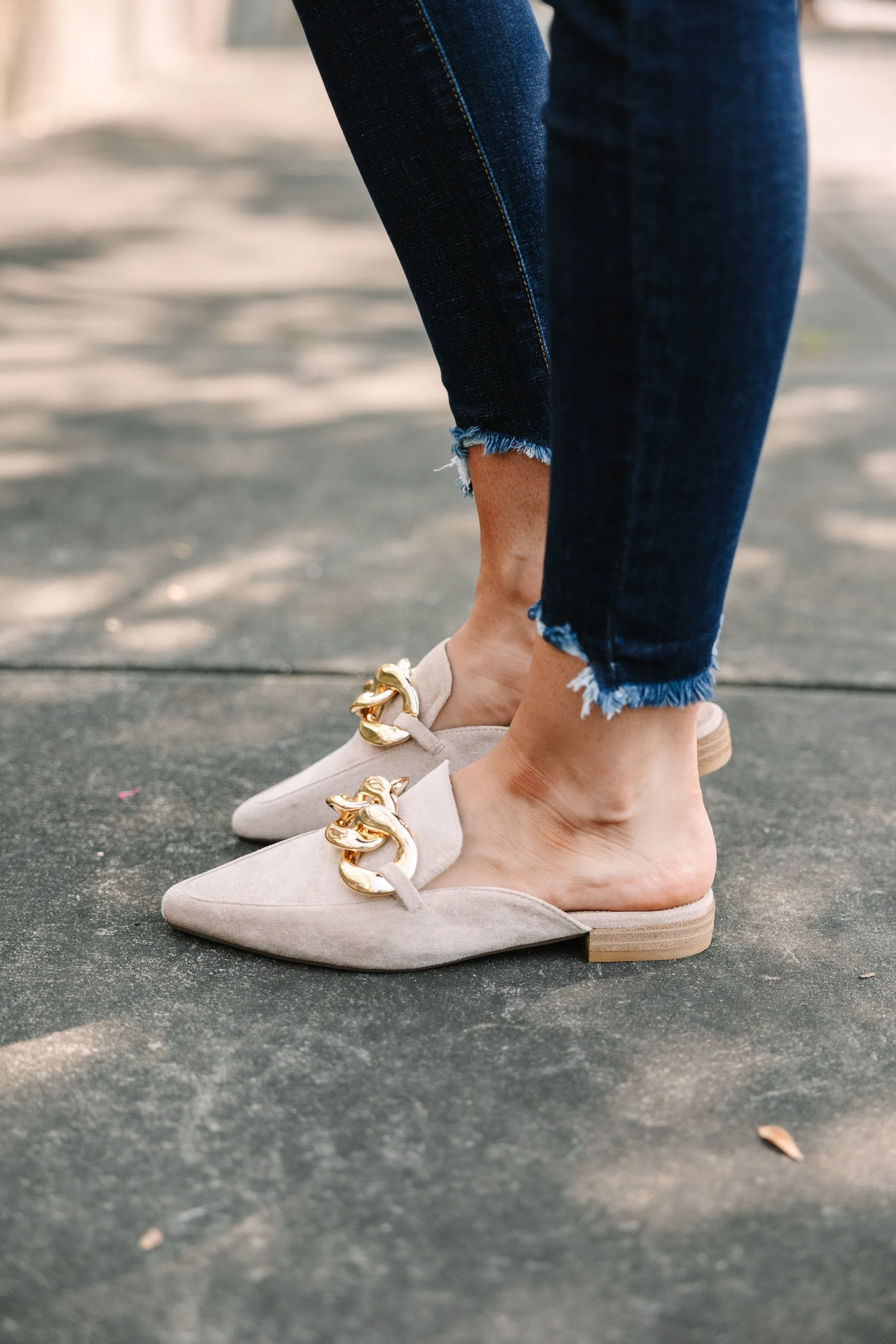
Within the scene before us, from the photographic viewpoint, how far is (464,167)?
1132 millimetres

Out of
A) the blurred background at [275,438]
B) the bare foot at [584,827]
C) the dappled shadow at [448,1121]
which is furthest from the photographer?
the blurred background at [275,438]

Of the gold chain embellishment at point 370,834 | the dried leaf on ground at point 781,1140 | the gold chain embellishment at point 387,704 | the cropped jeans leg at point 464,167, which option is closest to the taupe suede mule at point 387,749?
the gold chain embellishment at point 387,704

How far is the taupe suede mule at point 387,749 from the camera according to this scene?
4.06 ft

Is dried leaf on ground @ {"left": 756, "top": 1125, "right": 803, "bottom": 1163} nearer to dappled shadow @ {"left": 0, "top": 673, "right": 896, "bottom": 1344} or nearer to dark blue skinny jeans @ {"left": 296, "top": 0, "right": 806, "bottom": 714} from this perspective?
dappled shadow @ {"left": 0, "top": 673, "right": 896, "bottom": 1344}

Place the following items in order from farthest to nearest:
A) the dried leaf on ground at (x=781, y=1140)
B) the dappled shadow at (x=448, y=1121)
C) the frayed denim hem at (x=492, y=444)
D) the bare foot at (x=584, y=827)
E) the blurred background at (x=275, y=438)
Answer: the blurred background at (x=275, y=438) → the frayed denim hem at (x=492, y=444) → the bare foot at (x=584, y=827) → the dried leaf on ground at (x=781, y=1140) → the dappled shadow at (x=448, y=1121)

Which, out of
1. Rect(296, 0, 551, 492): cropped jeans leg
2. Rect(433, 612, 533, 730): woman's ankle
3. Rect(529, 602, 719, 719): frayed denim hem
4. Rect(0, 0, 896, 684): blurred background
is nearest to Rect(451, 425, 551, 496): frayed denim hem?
Rect(296, 0, 551, 492): cropped jeans leg

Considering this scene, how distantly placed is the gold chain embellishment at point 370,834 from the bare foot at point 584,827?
41mm

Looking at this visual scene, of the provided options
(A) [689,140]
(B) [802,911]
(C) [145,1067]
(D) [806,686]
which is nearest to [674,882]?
(B) [802,911]

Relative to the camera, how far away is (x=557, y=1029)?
1009mm

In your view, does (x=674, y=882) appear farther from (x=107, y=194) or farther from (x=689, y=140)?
(x=107, y=194)

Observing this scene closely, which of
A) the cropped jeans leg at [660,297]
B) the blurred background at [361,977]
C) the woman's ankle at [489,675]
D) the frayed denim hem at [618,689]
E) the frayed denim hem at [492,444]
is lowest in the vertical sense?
the blurred background at [361,977]

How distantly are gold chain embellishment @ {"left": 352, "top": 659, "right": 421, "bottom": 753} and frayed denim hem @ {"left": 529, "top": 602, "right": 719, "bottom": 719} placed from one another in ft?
0.87

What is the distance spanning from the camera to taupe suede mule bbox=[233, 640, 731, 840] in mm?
1237

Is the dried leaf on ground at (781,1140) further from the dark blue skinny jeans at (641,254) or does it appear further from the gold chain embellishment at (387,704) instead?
the gold chain embellishment at (387,704)
